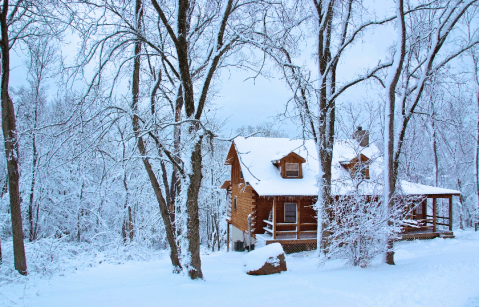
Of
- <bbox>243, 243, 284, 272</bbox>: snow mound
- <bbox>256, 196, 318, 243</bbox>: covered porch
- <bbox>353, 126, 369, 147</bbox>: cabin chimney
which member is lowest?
<bbox>256, 196, 318, 243</bbox>: covered porch

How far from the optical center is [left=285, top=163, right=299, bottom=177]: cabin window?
55.5 ft

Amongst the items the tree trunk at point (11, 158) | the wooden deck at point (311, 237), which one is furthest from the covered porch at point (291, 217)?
the tree trunk at point (11, 158)

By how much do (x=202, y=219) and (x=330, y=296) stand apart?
29092mm

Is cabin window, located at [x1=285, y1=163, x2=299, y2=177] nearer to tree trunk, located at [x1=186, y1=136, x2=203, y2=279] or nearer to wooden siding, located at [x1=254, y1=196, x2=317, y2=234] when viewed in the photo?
wooden siding, located at [x1=254, y1=196, x2=317, y2=234]

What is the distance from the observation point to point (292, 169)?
1695 centimetres

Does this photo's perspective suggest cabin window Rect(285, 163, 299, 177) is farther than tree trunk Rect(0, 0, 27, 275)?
Yes

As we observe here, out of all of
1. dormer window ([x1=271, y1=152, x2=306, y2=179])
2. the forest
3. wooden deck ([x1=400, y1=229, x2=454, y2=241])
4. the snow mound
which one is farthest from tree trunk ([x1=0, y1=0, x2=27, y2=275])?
wooden deck ([x1=400, y1=229, x2=454, y2=241])

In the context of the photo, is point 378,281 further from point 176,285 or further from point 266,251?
point 176,285

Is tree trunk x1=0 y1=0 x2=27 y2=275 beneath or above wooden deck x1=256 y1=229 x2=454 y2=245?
above

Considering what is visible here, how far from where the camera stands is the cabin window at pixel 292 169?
55.5 ft

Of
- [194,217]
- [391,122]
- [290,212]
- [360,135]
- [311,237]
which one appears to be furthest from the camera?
[290,212]

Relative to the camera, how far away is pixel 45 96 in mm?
16906

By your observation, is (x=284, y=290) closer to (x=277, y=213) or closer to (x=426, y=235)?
(x=277, y=213)

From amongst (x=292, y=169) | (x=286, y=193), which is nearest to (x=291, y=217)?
(x=292, y=169)
